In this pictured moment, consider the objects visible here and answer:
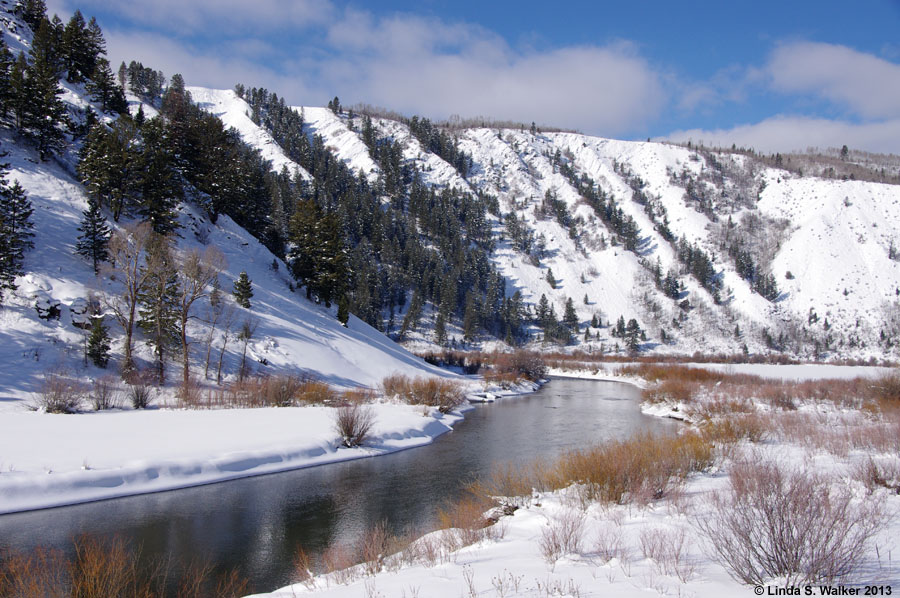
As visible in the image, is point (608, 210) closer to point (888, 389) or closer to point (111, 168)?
point (888, 389)

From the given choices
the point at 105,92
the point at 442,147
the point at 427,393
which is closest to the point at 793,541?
the point at 427,393

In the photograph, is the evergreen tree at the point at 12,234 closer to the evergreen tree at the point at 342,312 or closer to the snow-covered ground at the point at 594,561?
the evergreen tree at the point at 342,312

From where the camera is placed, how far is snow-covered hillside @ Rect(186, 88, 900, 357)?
4665 inches

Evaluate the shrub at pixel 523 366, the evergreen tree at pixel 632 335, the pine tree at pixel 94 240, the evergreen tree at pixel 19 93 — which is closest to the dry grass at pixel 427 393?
the pine tree at pixel 94 240

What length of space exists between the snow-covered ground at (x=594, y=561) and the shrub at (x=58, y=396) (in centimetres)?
2104

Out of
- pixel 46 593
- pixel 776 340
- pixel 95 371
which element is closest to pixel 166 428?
pixel 95 371

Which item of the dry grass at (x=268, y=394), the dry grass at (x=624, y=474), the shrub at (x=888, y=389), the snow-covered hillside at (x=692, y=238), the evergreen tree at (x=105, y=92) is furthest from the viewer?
the snow-covered hillside at (x=692, y=238)

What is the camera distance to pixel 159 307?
34.9 meters

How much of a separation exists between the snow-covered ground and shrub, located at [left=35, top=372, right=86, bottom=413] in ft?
69.0

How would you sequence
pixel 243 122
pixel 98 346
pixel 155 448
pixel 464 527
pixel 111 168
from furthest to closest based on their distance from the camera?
1. pixel 243 122
2. pixel 111 168
3. pixel 98 346
4. pixel 155 448
5. pixel 464 527

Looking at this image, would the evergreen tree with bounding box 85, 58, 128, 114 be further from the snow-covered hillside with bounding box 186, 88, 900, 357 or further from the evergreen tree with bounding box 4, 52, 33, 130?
the snow-covered hillside with bounding box 186, 88, 900, 357

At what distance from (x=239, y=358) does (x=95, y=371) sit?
9.78 meters

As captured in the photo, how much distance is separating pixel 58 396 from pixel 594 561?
26.2m

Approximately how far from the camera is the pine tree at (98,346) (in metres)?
31.9
